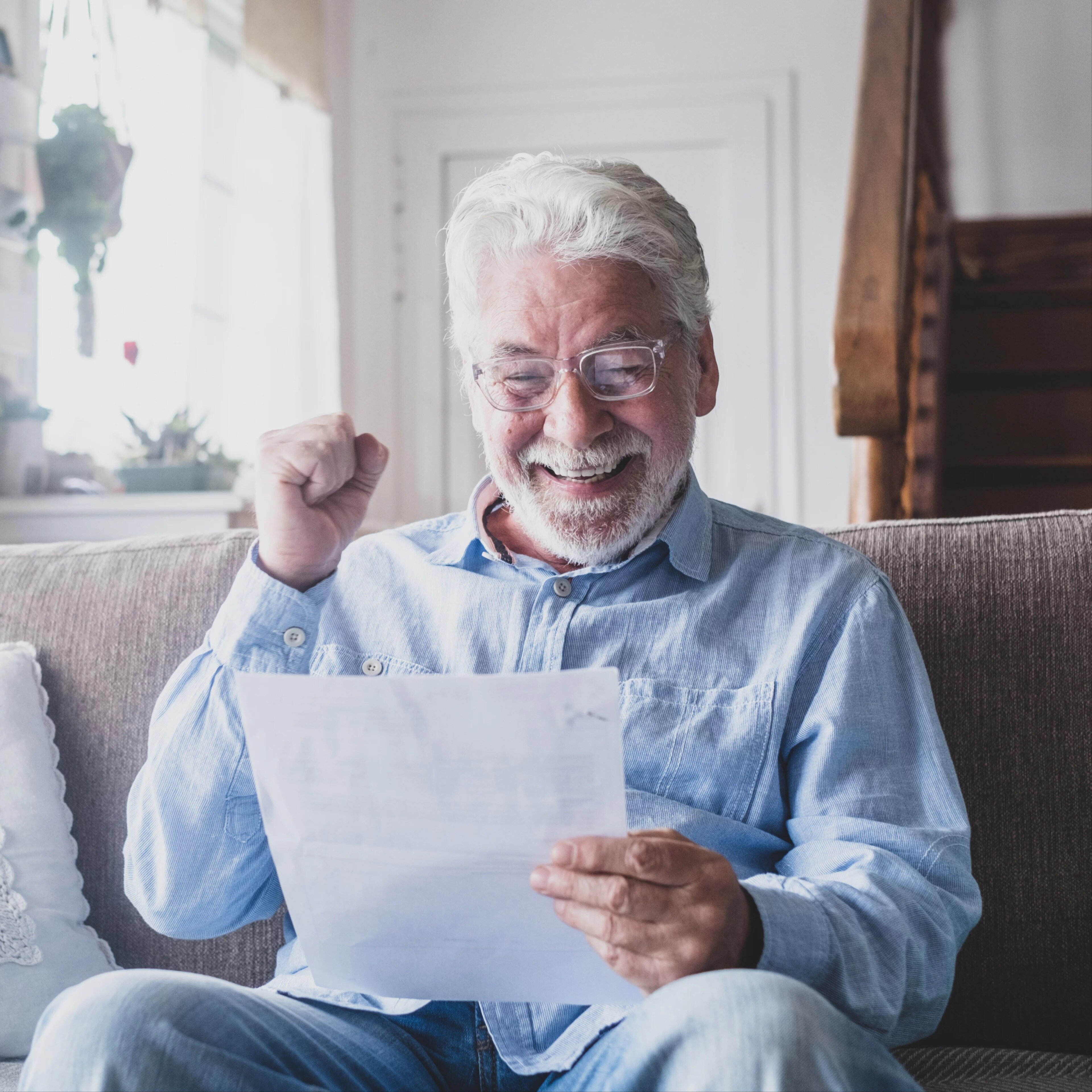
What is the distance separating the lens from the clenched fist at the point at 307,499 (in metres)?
1.05

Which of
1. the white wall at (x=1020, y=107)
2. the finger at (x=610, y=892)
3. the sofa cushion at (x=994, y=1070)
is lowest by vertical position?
the sofa cushion at (x=994, y=1070)

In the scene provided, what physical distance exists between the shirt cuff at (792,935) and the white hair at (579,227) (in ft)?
1.82

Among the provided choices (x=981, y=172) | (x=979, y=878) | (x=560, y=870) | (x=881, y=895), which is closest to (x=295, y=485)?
(x=560, y=870)

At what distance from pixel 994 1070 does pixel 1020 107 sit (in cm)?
401

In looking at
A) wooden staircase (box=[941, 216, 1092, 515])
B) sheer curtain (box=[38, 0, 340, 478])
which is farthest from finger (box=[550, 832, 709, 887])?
wooden staircase (box=[941, 216, 1092, 515])

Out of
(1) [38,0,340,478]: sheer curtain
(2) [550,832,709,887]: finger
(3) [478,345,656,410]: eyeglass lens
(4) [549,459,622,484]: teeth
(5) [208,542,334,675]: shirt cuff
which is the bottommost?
(2) [550,832,709,887]: finger

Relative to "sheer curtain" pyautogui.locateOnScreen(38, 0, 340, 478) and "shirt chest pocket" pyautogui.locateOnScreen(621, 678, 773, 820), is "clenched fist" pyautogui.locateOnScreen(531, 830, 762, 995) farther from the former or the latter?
"sheer curtain" pyautogui.locateOnScreen(38, 0, 340, 478)

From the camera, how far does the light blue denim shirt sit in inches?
38.3

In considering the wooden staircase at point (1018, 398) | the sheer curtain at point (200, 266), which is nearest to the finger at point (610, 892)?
the sheer curtain at point (200, 266)

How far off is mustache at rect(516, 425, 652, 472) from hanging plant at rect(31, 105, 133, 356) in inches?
71.2

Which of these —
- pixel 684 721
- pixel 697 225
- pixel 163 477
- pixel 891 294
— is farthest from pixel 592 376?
pixel 697 225

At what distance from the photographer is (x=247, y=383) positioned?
130 inches

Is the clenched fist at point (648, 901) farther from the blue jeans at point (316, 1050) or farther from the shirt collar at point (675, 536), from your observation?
the shirt collar at point (675, 536)

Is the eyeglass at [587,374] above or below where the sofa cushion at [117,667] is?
above
